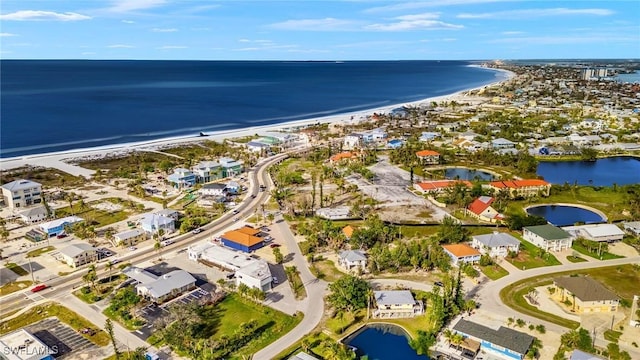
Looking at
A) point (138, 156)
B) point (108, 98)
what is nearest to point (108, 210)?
point (138, 156)

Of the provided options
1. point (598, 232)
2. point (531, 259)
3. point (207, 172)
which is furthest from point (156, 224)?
point (598, 232)

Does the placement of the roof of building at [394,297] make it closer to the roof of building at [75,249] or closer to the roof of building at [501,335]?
the roof of building at [501,335]

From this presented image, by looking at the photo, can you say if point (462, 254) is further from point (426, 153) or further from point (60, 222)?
point (60, 222)

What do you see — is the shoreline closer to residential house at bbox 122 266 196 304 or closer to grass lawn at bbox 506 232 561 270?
residential house at bbox 122 266 196 304

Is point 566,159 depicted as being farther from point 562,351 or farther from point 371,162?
point 562,351

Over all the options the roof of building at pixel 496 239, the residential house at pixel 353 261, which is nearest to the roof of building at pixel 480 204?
the roof of building at pixel 496 239
